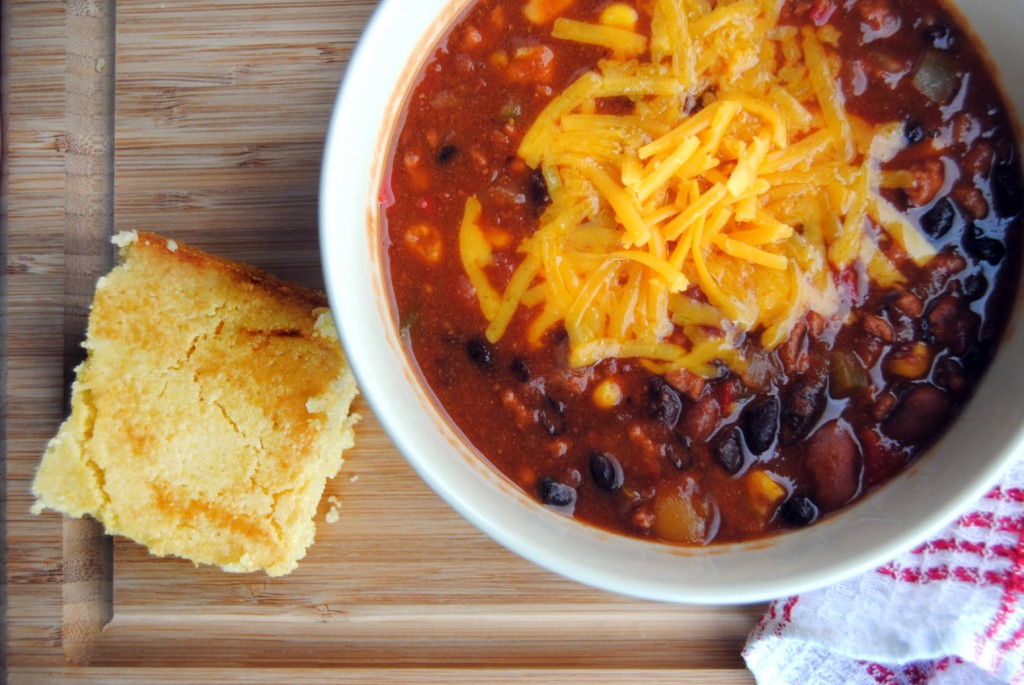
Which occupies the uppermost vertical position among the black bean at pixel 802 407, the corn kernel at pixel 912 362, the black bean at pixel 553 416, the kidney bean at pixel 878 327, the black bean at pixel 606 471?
the kidney bean at pixel 878 327

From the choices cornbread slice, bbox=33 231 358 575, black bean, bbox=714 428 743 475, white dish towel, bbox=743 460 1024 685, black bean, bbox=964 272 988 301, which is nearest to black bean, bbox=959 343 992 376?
black bean, bbox=964 272 988 301

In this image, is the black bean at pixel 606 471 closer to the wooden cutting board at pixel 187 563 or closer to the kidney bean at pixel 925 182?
the wooden cutting board at pixel 187 563

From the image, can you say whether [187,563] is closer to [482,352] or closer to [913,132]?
[482,352]

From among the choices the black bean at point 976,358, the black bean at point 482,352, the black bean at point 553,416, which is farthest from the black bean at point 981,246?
the black bean at point 482,352

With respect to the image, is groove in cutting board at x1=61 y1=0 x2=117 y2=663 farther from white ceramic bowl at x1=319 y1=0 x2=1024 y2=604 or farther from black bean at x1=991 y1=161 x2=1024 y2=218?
black bean at x1=991 y1=161 x2=1024 y2=218

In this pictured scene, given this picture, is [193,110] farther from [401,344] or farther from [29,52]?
[401,344]

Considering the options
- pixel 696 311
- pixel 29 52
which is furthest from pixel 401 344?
pixel 29 52

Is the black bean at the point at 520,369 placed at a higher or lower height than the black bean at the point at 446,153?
lower
